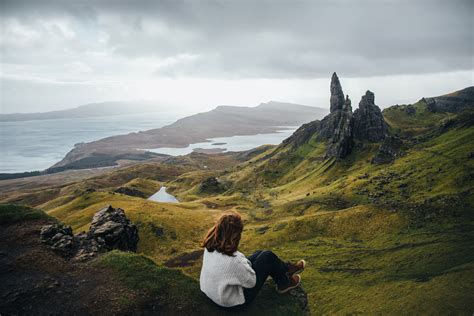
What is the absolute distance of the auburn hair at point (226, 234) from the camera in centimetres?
1462

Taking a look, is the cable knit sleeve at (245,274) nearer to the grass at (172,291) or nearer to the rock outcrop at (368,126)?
the grass at (172,291)

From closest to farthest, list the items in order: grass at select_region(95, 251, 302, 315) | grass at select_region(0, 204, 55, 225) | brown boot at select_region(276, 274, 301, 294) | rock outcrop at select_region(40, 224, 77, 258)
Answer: grass at select_region(95, 251, 302, 315) → brown boot at select_region(276, 274, 301, 294) → rock outcrop at select_region(40, 224, 77, 258) → grass at select_region(0, 204, 55, 225)

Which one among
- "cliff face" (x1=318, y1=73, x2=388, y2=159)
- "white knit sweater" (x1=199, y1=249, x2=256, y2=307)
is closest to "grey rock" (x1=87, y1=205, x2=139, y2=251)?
"white knit sweater" (x1=199, y1=249, x2=256, y2=307)

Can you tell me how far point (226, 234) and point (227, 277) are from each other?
211 cm

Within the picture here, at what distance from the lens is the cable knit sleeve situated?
14875 mm

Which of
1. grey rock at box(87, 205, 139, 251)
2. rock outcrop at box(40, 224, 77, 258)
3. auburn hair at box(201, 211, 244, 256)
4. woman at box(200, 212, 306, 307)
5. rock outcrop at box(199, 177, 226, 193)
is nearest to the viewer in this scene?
auburn hair at box(201, 211, 244, 256)

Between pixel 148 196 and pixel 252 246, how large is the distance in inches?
5478

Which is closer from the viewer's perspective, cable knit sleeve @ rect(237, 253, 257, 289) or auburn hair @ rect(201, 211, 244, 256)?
auburn hair @ rect(201, 211, 244, 256)

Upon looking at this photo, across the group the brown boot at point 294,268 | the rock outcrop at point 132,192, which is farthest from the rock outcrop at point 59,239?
the rock outcrop at point 132,192

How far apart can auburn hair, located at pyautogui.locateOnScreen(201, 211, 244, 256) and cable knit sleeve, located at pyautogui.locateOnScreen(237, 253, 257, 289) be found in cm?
69

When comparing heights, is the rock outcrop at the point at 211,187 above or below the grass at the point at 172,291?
below

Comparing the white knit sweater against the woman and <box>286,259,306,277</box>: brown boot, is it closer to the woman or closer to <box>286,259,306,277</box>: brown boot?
the woman

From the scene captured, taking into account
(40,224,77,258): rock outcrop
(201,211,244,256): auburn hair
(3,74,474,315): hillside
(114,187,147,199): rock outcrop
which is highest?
(201,211,244,256): auburn hair

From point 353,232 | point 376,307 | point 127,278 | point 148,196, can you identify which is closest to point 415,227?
point 353,232
